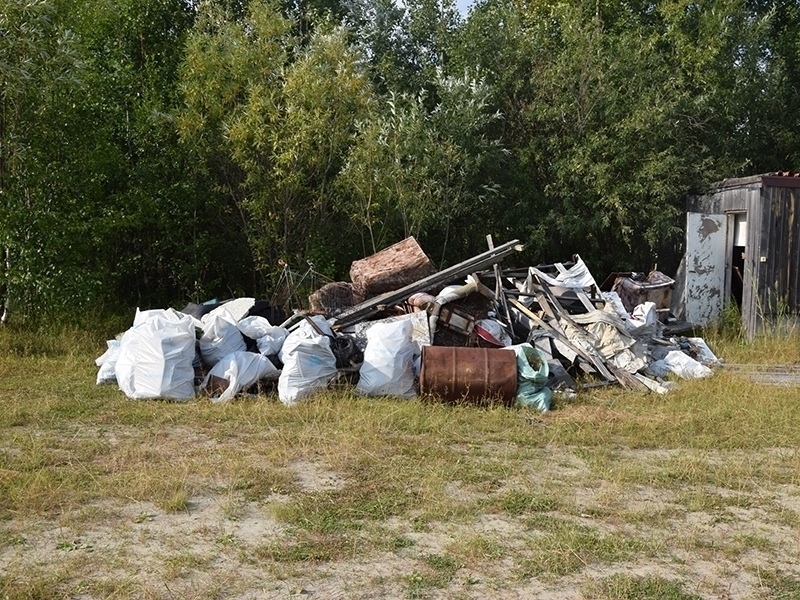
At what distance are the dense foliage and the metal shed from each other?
1.77 ft

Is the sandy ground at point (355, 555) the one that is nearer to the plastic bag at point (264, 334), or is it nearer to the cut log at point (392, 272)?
the plastic bag at point (264, 334)

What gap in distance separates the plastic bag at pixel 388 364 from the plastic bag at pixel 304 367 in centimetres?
34

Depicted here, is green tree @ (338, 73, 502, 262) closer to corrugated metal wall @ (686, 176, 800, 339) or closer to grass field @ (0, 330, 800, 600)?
corrugated metal wall @ (686, 176, 800, 339)

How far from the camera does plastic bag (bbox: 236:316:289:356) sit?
7.91 meters

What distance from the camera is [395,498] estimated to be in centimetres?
497

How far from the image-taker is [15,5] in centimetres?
911

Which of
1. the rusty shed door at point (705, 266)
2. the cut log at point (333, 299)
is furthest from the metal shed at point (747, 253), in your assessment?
the cut log at point (333, 299)

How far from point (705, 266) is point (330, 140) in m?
5.76

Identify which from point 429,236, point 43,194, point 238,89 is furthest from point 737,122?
point 43,194

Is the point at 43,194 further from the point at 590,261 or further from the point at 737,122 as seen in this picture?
the point at 737,122

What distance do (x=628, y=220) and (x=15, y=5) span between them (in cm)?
867

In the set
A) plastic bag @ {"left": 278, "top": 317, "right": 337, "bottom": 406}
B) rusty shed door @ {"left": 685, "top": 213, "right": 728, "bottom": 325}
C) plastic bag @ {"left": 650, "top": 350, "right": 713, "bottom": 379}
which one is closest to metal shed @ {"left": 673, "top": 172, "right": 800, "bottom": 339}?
rusty shed door @ {"left": 685, "top": 213, "right": 728, "bottom": 325}

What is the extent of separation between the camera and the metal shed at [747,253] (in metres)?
11.0

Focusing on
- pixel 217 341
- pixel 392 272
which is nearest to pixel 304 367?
pixel 217 341
